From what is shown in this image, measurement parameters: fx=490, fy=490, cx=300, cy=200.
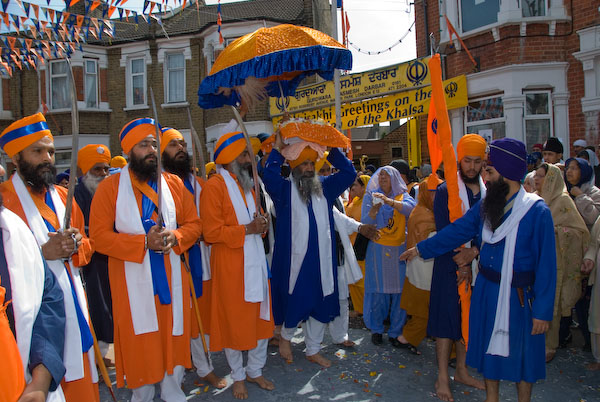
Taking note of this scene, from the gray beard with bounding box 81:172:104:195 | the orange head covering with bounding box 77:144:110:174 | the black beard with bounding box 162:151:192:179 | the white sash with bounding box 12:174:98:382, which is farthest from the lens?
the orange head covering with bounding box 77:144:110:174

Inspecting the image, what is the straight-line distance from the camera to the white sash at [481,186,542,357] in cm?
314

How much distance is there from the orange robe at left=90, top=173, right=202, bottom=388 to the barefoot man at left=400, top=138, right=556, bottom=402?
6.92 feet

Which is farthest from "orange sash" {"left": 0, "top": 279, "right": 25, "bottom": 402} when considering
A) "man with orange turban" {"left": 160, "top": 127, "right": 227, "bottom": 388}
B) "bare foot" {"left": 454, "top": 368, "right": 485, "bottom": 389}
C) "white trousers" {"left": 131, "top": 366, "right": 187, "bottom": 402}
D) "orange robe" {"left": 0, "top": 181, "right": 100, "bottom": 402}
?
"bare foot" {"left": 454, "top": 368, "right": 485, "bottom": 389}

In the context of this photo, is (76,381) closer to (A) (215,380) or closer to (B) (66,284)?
(B) (66,284)

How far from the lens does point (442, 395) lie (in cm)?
390

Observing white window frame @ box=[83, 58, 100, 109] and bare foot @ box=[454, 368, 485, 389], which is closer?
bare foot @ box=[454, 368, 485, 389]

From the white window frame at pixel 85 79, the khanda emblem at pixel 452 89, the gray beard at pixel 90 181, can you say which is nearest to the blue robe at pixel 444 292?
the gray beard at pixel 90 181

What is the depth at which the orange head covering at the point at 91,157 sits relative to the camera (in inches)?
211

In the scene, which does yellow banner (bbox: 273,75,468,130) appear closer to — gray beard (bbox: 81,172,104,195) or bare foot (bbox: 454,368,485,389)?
gray beard (bbox: 81,172,104,195)

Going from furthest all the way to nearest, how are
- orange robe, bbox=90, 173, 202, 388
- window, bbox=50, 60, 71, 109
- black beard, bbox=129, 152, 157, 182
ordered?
window, bbox=50, 60, 71, 109
black beard, bbox=129, 152, 157, 182
orange robe, bbox=90, 173, 202, 388

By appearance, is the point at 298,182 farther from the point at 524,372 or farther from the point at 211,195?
the point at 524,372

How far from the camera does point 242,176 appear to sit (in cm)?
435

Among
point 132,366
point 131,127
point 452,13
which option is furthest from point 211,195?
point 452,13

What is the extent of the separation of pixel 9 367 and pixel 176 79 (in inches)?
665
